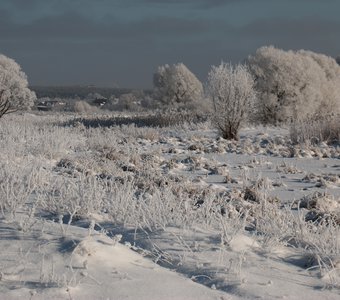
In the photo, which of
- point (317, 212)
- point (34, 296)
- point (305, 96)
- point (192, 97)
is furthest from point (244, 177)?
point (192, 97)

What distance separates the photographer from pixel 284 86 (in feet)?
83.9

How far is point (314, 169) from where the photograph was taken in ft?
37.0

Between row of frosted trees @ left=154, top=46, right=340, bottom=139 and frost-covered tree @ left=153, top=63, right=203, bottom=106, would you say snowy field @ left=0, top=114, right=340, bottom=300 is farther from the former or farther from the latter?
frost-covered tree @ left=153, top=63, right=203, bottom=106

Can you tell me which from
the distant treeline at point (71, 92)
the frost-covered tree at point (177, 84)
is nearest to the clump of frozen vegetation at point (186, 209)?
the frost-covered tree at point (177, 84)

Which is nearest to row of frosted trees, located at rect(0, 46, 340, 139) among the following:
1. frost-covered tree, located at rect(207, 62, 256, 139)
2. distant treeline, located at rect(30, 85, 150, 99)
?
frost-covered tree, located at rect(207, 62, 256, 139)

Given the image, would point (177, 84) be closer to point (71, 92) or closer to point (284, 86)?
point (284, 86)

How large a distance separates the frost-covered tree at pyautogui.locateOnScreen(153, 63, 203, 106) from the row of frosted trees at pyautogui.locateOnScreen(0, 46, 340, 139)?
423 inches

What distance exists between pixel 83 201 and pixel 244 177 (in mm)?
4024

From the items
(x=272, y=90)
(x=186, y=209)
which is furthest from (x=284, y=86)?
(x=186, y=209)

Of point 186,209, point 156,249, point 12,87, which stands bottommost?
point 156,249

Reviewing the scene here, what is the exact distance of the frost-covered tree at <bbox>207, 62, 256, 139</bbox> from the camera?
18.0 m

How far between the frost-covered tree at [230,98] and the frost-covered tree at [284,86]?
6712 millimetres

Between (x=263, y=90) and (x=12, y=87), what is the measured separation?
45.1 feet

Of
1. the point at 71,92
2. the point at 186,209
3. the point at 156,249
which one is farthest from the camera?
the point at 71,92
